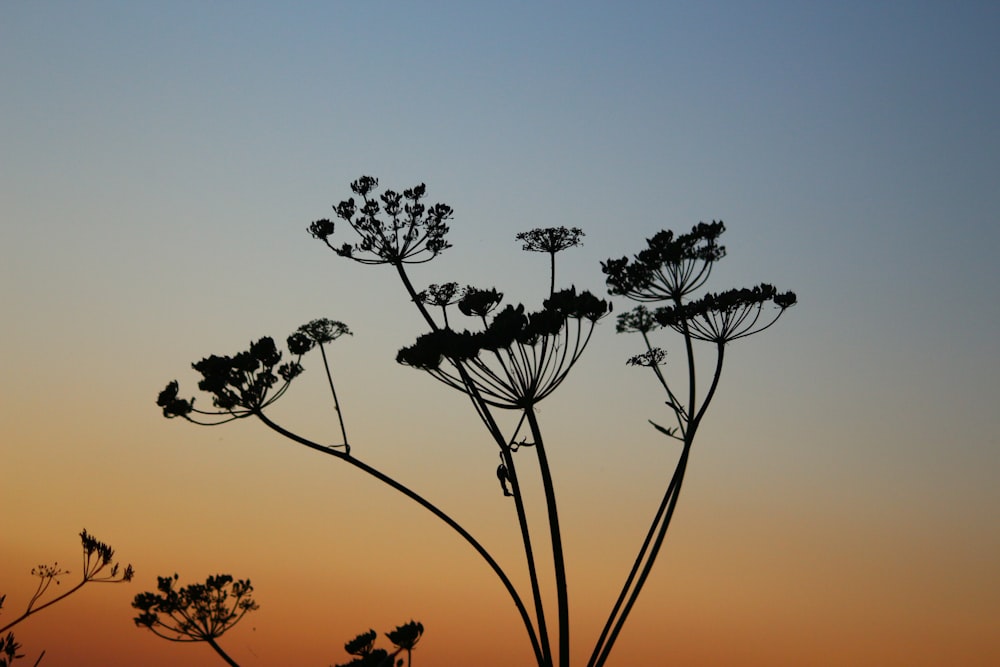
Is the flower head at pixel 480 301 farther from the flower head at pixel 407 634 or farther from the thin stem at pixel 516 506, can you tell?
the flower head at pixel 407 634

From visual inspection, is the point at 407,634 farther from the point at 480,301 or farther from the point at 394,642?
the point at 480,301

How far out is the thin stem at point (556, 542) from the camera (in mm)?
17734

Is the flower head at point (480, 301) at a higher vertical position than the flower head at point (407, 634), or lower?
higher

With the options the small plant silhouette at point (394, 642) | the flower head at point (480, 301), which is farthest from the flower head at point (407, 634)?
the flower head at point (480, 301)

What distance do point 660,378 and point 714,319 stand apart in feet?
5.52

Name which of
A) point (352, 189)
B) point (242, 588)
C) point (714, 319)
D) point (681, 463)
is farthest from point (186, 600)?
point (714, 319)

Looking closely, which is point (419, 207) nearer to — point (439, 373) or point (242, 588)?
point (439, 373)

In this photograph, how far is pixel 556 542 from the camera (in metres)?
18.1

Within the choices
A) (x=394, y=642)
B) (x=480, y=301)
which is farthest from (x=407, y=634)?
(x=480, y=301)

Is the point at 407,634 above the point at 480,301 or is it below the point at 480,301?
below

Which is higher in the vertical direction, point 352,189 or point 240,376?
point 352,189

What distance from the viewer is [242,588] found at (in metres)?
19.5

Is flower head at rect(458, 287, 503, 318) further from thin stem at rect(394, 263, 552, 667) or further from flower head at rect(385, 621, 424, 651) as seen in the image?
flower head at rect(385, 621, 424, 651)

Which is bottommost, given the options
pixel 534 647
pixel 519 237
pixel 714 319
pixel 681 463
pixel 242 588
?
pixel 534 647
